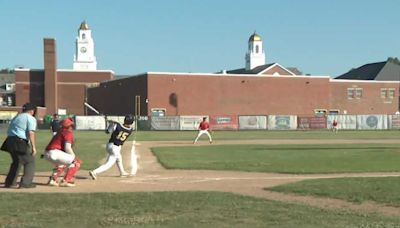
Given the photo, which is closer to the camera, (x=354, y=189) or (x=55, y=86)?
(x=354, y=189)

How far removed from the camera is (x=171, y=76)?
79938mm

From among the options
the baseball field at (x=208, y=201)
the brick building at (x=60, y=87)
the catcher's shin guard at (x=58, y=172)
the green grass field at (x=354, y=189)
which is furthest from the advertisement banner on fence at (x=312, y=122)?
the catcher's shin guard at (x=58, y=172)

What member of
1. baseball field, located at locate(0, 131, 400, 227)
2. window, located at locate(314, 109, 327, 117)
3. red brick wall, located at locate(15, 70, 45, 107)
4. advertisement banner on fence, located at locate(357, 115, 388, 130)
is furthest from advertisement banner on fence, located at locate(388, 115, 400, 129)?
baseball field, located at locate(0, 131, 400, 227)

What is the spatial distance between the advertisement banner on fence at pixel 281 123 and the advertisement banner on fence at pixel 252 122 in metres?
0.85

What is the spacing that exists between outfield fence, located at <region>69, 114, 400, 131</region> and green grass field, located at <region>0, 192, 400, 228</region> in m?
60.9

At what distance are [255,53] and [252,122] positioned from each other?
A: 163ft

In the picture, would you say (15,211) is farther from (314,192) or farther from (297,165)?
(297,165)

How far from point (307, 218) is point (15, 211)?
4.36 metres

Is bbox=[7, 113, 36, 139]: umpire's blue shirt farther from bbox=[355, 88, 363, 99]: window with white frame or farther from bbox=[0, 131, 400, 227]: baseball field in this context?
bbox=[355, 88, 363, 99]: window with white frame

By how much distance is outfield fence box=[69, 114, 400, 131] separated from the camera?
72062mm

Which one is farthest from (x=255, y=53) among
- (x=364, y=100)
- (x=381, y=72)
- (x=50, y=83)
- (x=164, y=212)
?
(x=164, y=212)

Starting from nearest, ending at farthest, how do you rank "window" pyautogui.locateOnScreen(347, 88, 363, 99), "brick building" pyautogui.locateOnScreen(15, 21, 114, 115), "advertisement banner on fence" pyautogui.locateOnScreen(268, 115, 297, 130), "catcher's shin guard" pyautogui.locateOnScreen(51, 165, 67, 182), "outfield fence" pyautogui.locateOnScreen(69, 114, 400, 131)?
1. "catcher's shin guard" pyautogui.locateOnScreen(51, 165, 67, 182)
2. "outfield fence" pyautogui.locateOnScreen(69, 114, 400, 131)
3. "advertisement banner on fence" pyautogui.locateOnScreen(268, 115, 297, 130)
4. "window" pyautogui.locateOnScreen(347, 88, 363, 99)
5. "brick building" pyautogui.locateOnScreen(15, 21, 114, 115)

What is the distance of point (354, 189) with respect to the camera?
1205cm

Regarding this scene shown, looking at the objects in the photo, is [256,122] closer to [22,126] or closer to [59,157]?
[59,157]
